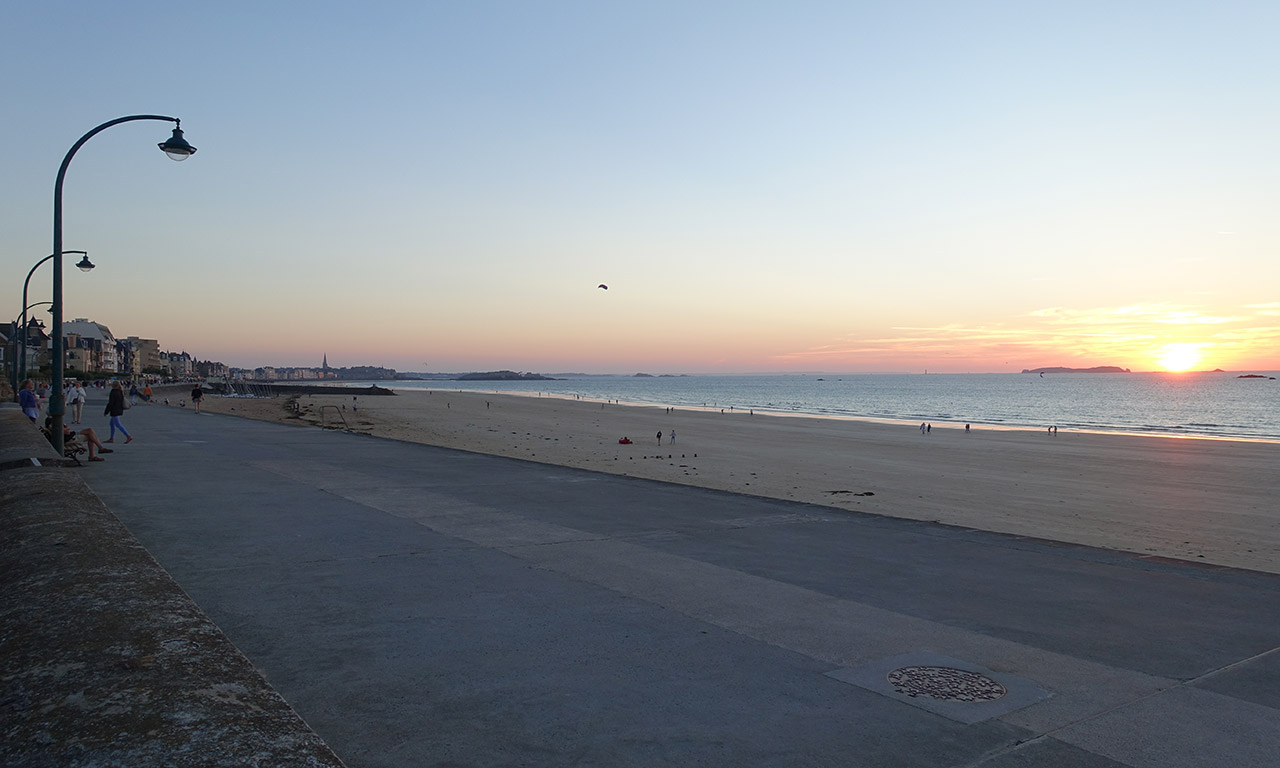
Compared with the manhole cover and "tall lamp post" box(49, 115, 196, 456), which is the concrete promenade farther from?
"tall lamp post" box(49, 115, 196, 456)

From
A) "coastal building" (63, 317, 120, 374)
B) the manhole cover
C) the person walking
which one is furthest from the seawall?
"coastal building" (63, 317, 120, 374)

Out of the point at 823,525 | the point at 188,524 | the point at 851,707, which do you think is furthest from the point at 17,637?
the point at 823,525

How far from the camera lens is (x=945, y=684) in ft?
15.7

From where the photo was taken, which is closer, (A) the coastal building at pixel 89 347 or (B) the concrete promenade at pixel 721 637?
(B) the concrete promenade at pixel 721 637

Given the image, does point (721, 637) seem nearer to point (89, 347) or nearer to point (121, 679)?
point (121, 679)

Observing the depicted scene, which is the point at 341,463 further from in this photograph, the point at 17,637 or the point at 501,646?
the point at 17,637

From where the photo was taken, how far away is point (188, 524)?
927 centimetres

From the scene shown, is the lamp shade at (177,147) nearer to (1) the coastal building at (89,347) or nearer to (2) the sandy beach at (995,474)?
(2) the sandy beach at (995,474)

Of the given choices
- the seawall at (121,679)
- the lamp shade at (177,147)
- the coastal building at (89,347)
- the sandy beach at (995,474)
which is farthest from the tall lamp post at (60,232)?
the coastal building at (89,347)

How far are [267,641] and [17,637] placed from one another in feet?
6.65

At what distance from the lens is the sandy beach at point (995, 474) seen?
46.6ft

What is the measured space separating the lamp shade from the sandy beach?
1181 centimetres

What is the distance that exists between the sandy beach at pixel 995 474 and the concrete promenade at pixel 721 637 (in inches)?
108

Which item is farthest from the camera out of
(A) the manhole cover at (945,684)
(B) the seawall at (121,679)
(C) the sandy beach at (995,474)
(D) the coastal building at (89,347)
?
(D) the coastal building at (89,347)
